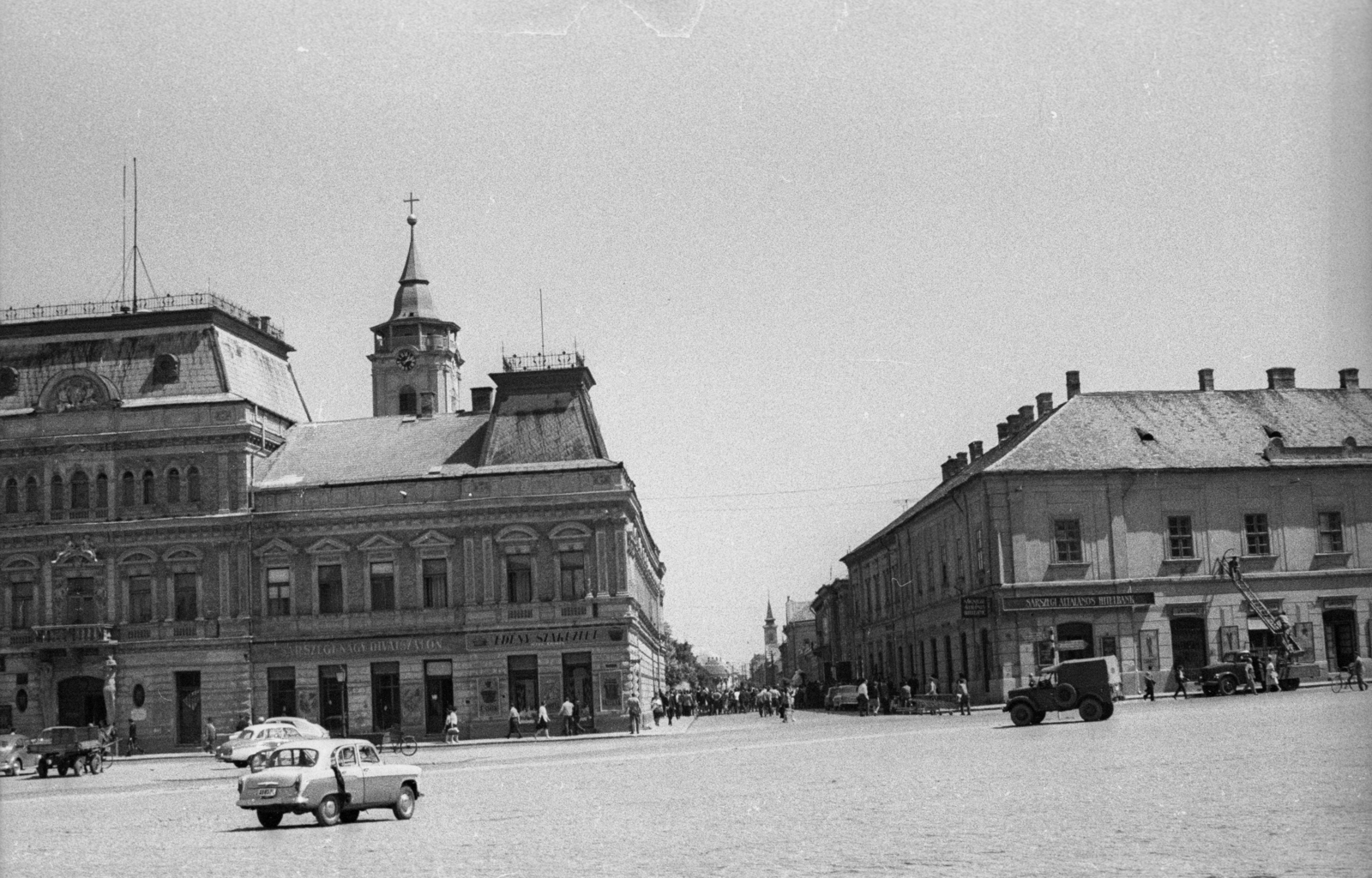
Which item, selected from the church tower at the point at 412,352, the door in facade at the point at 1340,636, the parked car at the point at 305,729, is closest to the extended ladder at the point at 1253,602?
the door in facade at the point at 1340,636

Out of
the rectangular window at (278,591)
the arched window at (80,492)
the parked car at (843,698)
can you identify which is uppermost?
the arched window at (80,492)

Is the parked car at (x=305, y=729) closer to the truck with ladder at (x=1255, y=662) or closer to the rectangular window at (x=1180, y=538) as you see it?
the truck with ladder at (x=1255, y=662)

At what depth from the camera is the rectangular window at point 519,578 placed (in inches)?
2235

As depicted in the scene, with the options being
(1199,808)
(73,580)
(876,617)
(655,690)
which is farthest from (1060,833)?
(876,617)

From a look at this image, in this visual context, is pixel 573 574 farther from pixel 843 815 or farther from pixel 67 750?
pixel 843 815

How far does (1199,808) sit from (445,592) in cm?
4265

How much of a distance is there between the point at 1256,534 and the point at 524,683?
2705 centimetres

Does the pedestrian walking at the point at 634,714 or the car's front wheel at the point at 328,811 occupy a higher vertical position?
the car's front wheel at the point at 328,811

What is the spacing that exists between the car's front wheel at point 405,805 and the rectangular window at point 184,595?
37485mm

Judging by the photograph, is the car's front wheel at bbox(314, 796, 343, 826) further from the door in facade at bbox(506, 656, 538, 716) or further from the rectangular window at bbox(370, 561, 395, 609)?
the rectangular window at bbox(370, 561, 395, 609)

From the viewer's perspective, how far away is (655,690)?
75.1 metres

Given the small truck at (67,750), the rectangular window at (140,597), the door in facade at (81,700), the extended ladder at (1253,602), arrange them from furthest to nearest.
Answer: the rectangular window at (140,597)
the door in facade at (81,700)
the extended ladder at (1253,602)
the small truck at (67,750)

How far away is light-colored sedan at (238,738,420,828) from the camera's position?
72.0ft

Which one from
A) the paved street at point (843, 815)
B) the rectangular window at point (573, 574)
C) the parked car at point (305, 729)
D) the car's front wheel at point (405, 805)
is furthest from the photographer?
the rectangular window at point (573, 574)
